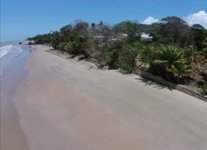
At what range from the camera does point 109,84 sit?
69.2 ft

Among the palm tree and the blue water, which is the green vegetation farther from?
the blue water

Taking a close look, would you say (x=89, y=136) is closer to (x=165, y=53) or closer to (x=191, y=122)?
(x=191, y=122)

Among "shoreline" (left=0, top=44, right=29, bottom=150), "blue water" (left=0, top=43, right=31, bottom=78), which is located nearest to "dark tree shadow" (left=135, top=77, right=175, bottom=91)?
"shoreline" (left=0, top=44, right=29, bottom=150)

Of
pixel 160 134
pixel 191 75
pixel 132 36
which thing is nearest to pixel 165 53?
pixel 191 75

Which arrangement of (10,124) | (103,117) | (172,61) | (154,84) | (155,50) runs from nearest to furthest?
(10,124) → (103,117) → (172,61) → (154,84) → (155,50)

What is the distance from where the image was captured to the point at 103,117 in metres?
14.1

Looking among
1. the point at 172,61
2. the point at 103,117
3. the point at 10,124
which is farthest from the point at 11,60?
the point at 103,117

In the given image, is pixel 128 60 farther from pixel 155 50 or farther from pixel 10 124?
pixel 10 124

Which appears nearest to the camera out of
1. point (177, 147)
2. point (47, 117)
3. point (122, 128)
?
point (177, 147)

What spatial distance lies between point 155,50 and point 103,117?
918 centimetres

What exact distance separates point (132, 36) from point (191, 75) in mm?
20395

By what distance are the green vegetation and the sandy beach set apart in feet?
5.24

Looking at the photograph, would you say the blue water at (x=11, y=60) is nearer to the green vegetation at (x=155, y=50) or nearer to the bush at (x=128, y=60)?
the green vegetation at (x=155, y=50)

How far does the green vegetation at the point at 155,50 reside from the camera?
1988 cm
